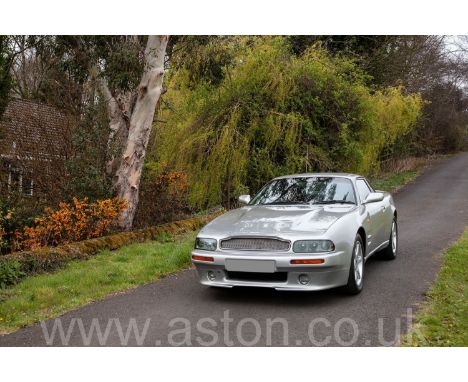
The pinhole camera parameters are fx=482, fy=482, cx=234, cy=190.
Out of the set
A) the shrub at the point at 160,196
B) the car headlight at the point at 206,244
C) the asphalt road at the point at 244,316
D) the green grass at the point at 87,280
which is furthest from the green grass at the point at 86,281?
the shrub at the point at 160,196

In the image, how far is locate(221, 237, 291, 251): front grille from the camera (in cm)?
519

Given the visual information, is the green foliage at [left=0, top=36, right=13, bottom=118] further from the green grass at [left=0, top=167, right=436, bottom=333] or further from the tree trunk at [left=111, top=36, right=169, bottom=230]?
the green grass at [left=0, top=167, right=436, bottom=333]

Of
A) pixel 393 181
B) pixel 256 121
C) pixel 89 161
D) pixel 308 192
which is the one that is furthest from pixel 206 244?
pixel 393 181

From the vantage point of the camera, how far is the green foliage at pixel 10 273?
6.64m

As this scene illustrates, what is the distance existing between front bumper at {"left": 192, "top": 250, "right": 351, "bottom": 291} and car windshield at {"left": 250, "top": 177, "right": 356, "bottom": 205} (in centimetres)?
146

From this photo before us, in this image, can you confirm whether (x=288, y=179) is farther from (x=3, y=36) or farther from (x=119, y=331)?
(x=3, y=36)

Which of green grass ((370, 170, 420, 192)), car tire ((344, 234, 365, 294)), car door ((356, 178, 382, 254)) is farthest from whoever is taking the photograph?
green grass ((370, 170, 420, 192))

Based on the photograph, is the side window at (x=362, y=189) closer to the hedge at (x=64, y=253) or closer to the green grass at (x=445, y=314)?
the green grass at (x=445, y=314)

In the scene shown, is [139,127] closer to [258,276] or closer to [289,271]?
[258,276]

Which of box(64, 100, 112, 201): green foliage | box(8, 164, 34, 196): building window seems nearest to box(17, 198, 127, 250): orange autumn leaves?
box(64, 100, 112, 201): green foliage

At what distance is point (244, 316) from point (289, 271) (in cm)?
67

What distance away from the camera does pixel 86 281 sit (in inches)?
256

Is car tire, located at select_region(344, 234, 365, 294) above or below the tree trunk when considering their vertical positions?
below

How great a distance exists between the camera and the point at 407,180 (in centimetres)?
2206
